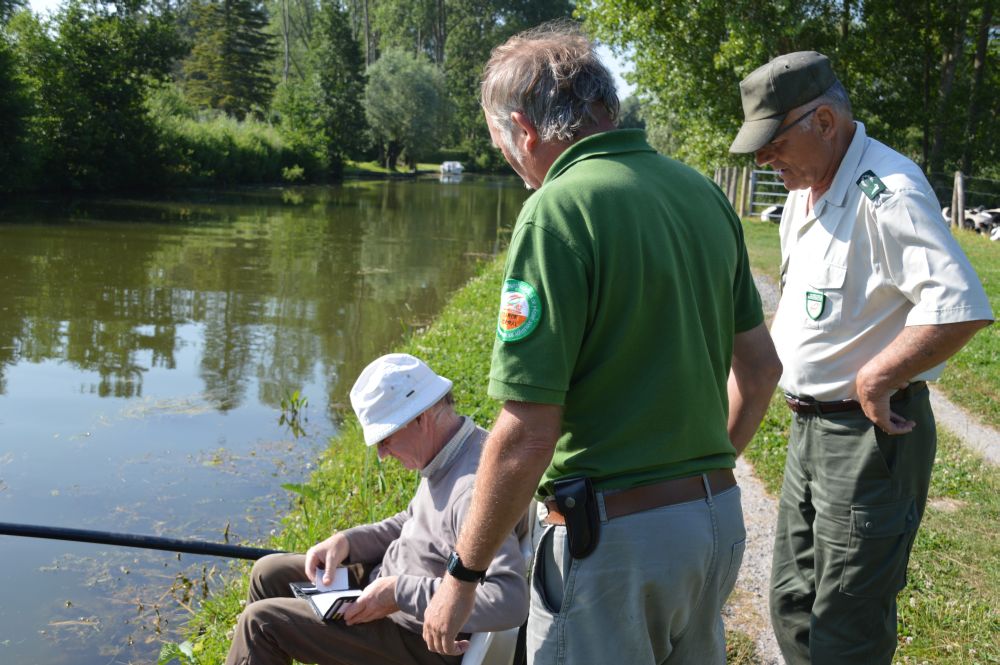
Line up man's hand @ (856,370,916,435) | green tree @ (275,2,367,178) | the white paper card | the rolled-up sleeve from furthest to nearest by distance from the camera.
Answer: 1. green tree @ (275,2,367,178)
2. the white paper card
3. man's hand @ (856,370,916,435)
4. the rolled-up sleeve

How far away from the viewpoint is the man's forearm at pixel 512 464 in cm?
203

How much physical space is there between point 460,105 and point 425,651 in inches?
2893

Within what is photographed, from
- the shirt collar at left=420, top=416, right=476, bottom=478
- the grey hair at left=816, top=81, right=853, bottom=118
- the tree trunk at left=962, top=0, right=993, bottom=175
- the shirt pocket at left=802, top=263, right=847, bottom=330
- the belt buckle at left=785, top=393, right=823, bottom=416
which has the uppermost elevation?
the tree trunk at left=962, top=0, right=993, bottom=175

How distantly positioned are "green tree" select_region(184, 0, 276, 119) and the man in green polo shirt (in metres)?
59.8

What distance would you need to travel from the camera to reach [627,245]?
2.05 meters

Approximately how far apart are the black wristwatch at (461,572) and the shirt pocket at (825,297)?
138cm

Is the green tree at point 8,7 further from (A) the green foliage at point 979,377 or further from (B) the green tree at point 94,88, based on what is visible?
(A) the green foliage at point 979,377

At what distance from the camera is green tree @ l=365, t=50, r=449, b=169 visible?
61.3 meters

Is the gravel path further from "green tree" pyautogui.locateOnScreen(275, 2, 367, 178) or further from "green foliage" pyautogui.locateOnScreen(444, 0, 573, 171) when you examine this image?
"green foliage" pyautogui.locateOnScreen(444, 0, 573, 171)

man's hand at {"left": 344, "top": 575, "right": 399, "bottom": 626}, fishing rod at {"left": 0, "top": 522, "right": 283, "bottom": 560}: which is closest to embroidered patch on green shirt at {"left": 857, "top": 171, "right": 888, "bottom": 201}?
man's hand at {"left": 344, "top": 575, "right": 399, "bottom": 626}

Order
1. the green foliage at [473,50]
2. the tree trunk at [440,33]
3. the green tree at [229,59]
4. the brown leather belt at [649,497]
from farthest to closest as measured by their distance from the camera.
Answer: the tree trunk at [440,33], the green foliage at [473,50], the green tree at [229,59], the brown leather belt at [649,497]

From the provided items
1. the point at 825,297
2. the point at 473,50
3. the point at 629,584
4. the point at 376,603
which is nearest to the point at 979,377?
the point at 825,297

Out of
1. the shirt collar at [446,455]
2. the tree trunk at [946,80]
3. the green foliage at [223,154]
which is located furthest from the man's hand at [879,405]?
the green foliage at [223,154]

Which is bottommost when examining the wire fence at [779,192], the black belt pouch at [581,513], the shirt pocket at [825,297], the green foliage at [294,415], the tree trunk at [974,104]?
the green foliage at [294,415]
